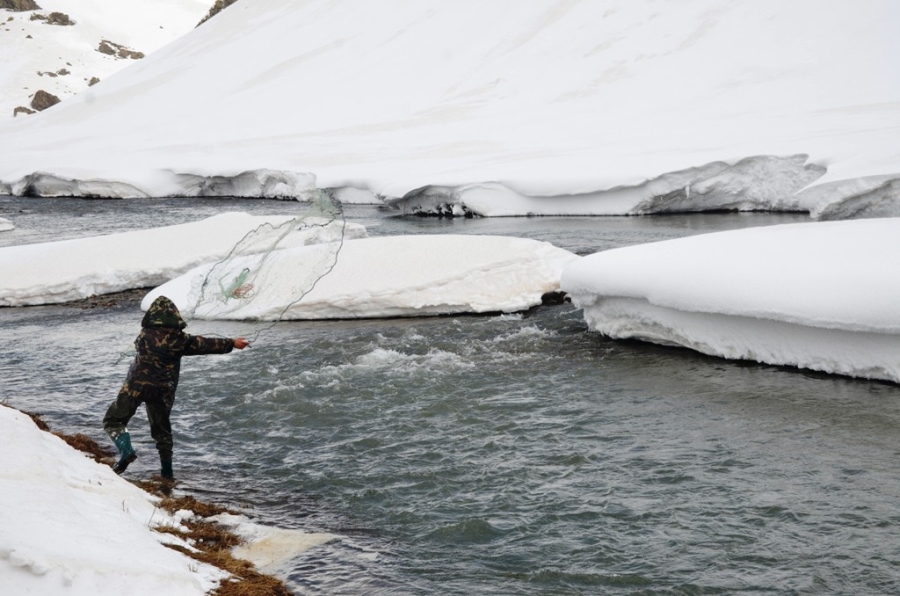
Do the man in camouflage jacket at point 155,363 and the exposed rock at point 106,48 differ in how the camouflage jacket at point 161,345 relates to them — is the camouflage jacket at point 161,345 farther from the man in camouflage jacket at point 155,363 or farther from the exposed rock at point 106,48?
the exposed rock at point 106,48

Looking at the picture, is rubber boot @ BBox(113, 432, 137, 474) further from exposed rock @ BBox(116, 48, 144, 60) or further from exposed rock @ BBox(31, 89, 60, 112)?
exposed rock @ BBox(116, 48, 144, 60)

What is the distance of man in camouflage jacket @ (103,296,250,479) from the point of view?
725cm

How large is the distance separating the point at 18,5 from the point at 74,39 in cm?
671

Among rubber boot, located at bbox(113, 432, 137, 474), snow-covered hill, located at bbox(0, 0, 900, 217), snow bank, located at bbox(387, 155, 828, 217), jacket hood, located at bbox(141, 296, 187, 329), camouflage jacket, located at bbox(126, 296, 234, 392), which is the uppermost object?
snow-covered hill, located at bbox(0, 0, 900, 217)

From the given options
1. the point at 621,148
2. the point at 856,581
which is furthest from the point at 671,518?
the point at 621,148

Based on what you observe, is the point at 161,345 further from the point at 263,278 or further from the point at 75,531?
the point at 263,278

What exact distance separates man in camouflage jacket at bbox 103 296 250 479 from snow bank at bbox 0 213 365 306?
6.55 metres

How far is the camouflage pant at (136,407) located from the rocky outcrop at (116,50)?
7967 centimetres

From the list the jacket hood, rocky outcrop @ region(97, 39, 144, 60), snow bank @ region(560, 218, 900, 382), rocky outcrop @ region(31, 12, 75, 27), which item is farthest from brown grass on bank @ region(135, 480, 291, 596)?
rocky outcrop @ region(31, 12, 75, 27)

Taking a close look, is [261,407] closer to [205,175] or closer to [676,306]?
[676,306]

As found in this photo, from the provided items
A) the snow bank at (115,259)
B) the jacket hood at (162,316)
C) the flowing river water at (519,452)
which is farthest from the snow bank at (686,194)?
the jacket hood at (162,316)

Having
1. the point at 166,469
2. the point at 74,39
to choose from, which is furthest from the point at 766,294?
the point at 74,39

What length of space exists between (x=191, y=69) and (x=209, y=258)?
128ft

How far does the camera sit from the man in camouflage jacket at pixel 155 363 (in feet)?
23.8
